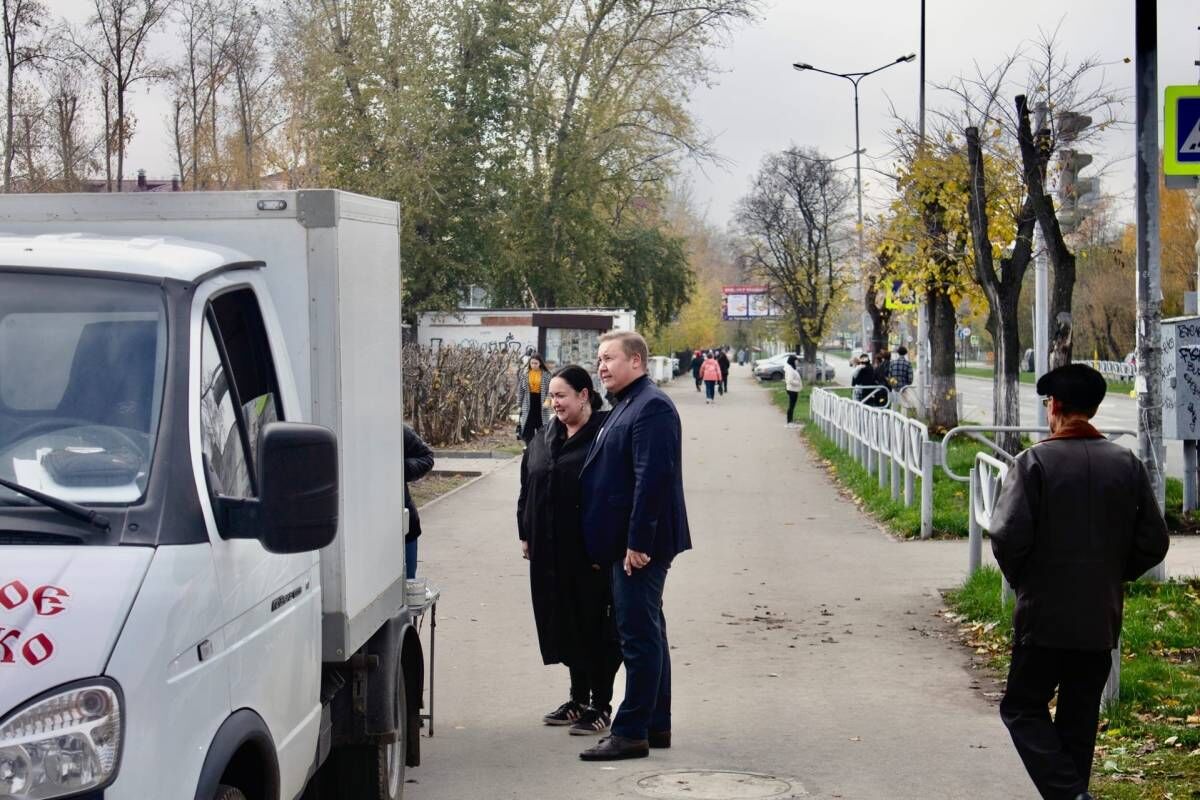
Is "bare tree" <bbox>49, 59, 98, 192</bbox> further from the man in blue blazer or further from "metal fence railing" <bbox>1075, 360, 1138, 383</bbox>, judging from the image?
"metal fence railing" <bbox>1075, 360, 1138, 383</bbox>

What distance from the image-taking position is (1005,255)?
22938mm

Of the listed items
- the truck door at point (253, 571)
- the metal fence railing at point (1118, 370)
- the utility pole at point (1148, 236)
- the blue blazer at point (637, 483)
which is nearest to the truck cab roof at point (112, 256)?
the truck door at point (253, 571)

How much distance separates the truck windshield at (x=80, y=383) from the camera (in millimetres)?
3930

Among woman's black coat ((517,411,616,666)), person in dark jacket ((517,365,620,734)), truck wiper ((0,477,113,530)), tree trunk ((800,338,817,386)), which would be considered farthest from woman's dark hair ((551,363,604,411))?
tree trunk ((800,338,817,386))

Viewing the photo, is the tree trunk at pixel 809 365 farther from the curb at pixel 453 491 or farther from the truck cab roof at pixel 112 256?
the truck cab roof at pixel 112 256

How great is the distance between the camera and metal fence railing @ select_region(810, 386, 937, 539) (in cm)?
1592

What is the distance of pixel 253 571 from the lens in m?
4.27

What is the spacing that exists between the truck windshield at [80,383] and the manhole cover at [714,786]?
3.35 meters

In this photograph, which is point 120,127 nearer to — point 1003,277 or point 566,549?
point 1003,277

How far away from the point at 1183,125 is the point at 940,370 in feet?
63.6

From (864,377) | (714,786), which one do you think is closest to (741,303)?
Answer: (864,377)

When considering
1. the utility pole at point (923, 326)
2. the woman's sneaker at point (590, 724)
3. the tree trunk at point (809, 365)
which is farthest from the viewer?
the tree trunk at point (809, 365)

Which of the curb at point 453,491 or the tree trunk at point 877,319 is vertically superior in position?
the tree trunk at point 877,319

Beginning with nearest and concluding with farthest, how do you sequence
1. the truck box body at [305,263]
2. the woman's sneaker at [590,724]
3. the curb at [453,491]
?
the truck box body at [305,263] < the woman's sneaker at [590,724] < the curb at [453,491]
